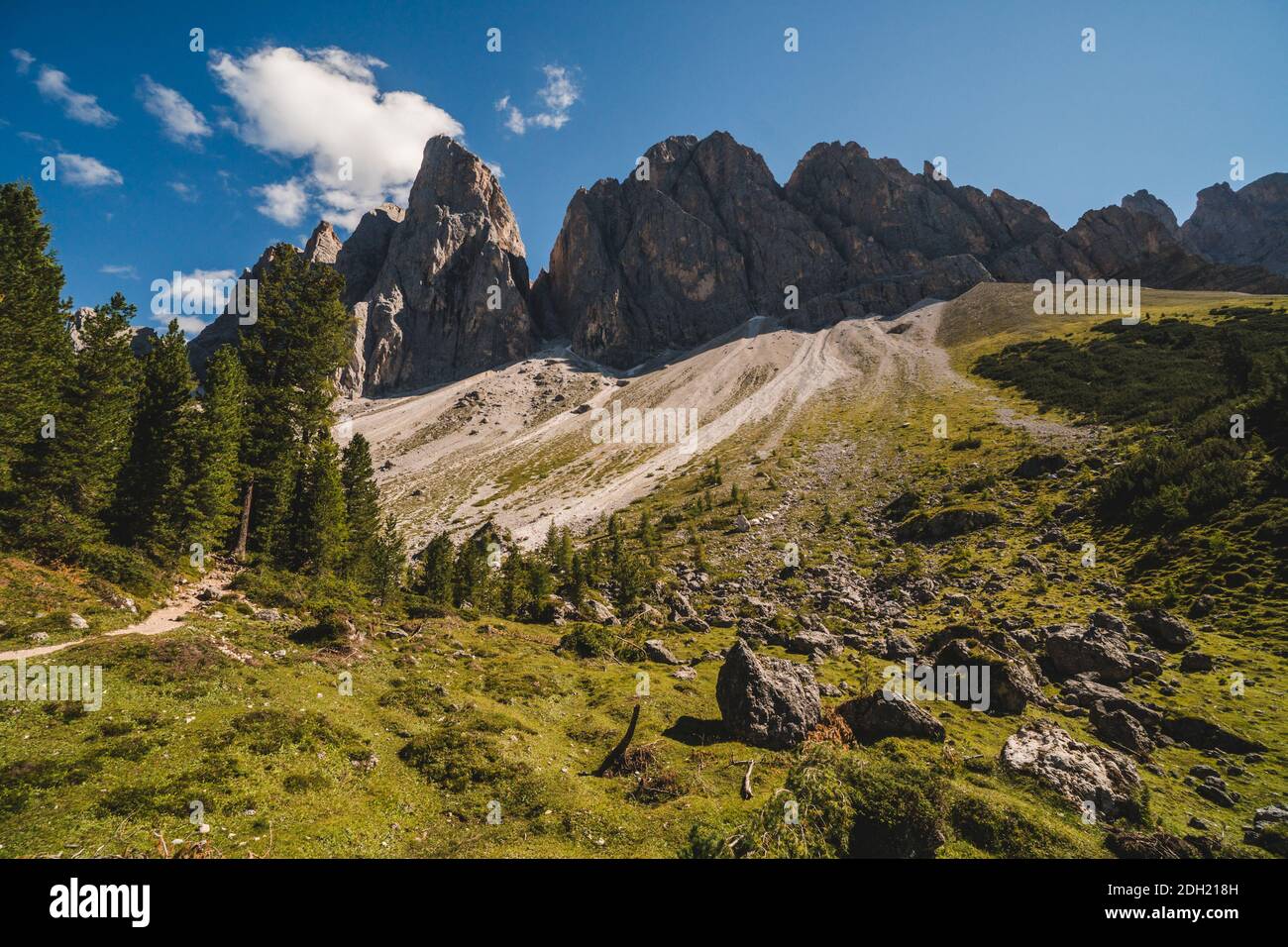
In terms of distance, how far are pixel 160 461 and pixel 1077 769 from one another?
43.2 m

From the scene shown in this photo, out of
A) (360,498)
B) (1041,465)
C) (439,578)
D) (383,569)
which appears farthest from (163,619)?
(1041,465)

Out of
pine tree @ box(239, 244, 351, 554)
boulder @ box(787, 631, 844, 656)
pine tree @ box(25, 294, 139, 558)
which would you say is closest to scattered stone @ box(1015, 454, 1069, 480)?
boulder @ box(787, 631, 844, 656)

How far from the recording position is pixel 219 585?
1065 inches

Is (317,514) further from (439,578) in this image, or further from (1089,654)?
(1089,654)

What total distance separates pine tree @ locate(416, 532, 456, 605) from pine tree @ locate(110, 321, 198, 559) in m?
16.9

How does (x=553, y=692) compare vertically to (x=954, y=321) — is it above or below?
below

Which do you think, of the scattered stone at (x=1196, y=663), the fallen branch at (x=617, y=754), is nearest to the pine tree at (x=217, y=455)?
the fallen branch at (x=617, y=754)

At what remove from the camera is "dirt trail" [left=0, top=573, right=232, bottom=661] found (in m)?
15.8

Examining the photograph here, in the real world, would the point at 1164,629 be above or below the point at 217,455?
below

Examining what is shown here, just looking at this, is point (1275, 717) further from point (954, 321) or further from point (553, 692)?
point (954, 321)

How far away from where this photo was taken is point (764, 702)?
21203mm

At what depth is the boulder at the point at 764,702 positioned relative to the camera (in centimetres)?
2067
